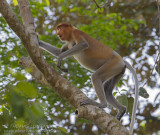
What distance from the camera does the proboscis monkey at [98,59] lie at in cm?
362

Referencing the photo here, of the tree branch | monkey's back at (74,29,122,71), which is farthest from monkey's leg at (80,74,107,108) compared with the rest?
the tree branch

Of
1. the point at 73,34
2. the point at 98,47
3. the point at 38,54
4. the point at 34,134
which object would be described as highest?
the point at 73,34

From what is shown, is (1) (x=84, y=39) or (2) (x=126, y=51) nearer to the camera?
(1) (x=84, y=39)

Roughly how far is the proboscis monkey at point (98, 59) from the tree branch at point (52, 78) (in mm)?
644

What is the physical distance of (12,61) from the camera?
4562 millimetres

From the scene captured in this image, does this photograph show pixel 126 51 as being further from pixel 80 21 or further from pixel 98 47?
pixel 98 47

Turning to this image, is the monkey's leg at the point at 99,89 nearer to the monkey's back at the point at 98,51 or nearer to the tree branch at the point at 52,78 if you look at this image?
the monkey's back at the point at 98,51

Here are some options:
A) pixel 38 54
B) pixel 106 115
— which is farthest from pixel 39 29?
pixel 106 115

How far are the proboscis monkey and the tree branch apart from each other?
64 cm

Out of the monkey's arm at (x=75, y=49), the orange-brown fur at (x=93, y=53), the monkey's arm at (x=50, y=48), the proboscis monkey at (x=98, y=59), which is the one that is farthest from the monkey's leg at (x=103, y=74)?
the monkey's arm at (x=50, y=48)

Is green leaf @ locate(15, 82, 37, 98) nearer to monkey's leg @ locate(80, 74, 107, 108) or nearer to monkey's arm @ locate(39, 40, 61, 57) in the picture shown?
monkey's leg @ locate(80, 74, 107, 108)

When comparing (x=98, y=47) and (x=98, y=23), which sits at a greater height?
(x=98, y=23)

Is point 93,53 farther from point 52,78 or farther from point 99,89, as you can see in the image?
point 52,78

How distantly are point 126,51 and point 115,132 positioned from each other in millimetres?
4742
